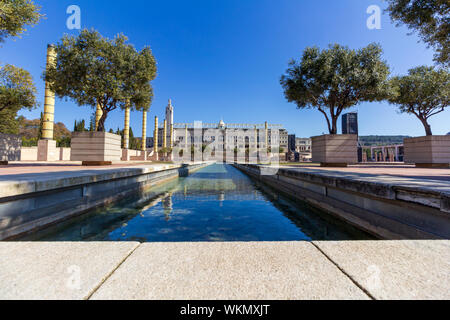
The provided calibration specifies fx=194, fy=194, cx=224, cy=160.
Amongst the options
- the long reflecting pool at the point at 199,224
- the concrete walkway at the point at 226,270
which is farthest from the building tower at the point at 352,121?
the concrete walkway at the point at 226,270

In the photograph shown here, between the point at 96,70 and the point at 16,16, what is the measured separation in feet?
14.5

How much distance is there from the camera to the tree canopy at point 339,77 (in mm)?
14086

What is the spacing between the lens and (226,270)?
4.77ft

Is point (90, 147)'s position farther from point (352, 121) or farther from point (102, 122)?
point (352, 121)

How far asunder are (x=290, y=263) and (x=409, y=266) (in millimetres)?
921

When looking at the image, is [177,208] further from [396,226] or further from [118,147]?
[118,147]

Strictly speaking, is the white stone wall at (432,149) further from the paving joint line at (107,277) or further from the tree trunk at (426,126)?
the paving joint line at (107,277)

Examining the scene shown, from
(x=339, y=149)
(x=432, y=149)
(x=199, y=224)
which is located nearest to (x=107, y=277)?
(x=199, y=224)

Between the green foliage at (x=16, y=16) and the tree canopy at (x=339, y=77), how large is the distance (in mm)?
17989

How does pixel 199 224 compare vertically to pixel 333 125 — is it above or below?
below

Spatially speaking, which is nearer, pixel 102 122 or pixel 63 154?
pixel 102 122

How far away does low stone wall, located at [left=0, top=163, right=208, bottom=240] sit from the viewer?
328 cm
